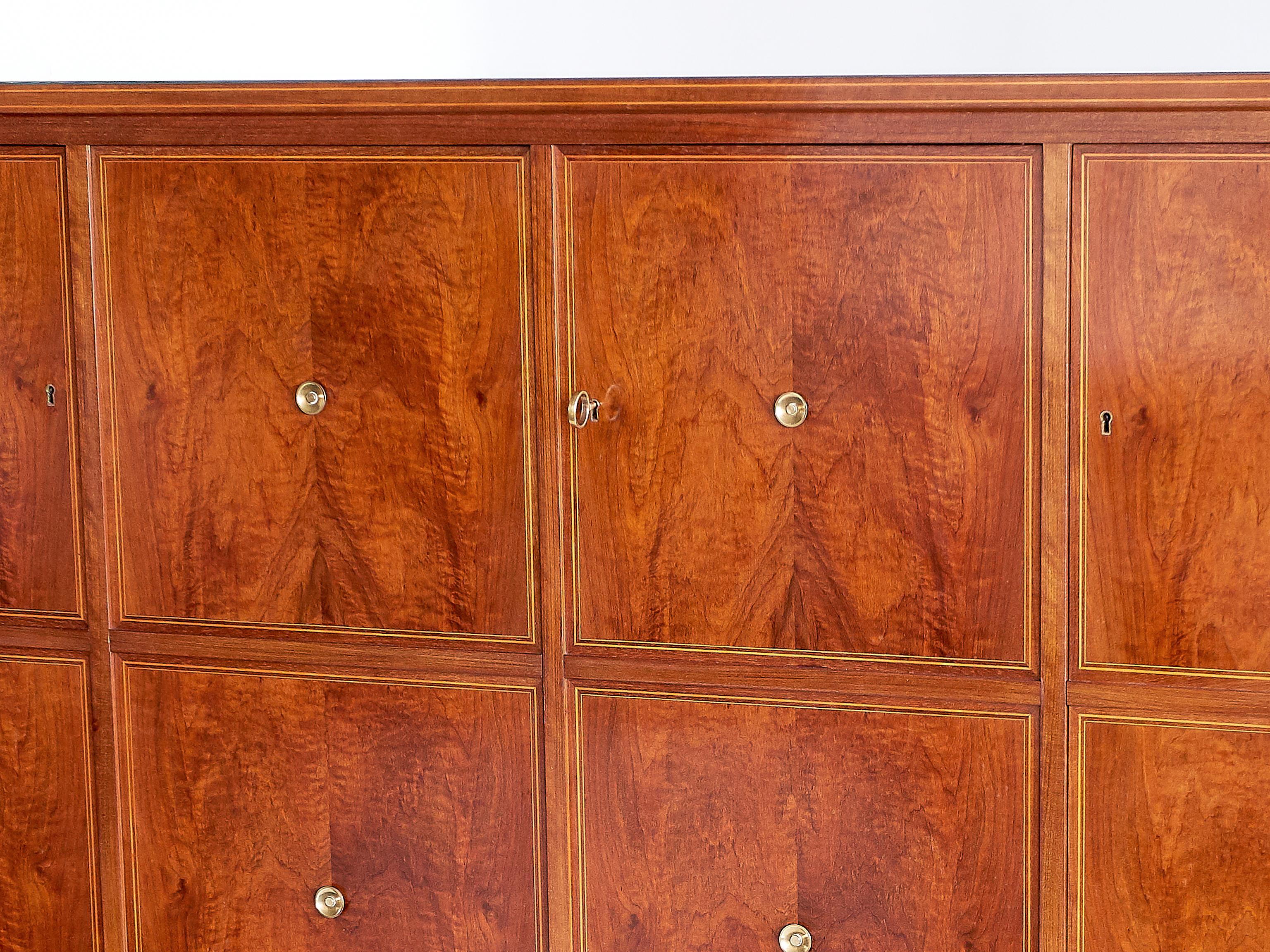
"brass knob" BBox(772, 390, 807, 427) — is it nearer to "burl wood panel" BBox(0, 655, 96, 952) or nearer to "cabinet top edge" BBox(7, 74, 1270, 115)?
"cabinet top edge" BBox(7, 74, 1270, 115)

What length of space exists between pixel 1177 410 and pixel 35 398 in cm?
127

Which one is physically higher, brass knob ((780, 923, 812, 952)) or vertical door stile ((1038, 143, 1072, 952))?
vertical door stile ((1038, 143, 1072, 952))

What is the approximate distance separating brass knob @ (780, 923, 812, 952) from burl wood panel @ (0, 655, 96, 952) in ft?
2.76

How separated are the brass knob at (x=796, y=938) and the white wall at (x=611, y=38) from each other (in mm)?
1179

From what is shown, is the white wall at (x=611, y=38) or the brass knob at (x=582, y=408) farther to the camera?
the white wall at (x=611, y=38)

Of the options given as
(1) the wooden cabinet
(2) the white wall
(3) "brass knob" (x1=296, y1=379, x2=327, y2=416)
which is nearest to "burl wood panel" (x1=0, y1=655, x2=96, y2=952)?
(1) the wooden cabinet

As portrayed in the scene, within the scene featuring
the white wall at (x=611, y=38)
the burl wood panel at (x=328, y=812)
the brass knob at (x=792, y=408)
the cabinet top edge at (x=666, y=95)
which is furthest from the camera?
the white wall at (x=611, y=38)

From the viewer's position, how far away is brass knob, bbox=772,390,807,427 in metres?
1.39

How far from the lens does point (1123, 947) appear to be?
140 centimetres

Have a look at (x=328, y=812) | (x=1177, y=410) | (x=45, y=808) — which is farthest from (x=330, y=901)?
(x=1177, y=410)

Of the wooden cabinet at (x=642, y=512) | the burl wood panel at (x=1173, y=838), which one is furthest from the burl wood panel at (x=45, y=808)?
the burl wood panel at (x=1173, y=838)

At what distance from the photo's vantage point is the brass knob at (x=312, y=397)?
1481mm

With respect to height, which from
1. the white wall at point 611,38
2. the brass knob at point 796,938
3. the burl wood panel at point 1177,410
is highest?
the white wall at point 611,38

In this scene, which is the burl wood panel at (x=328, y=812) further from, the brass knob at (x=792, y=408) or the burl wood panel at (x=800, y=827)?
the brass knob at (x=792, y=408)
